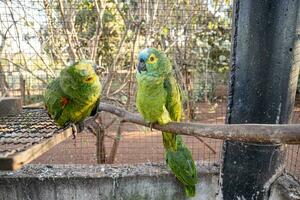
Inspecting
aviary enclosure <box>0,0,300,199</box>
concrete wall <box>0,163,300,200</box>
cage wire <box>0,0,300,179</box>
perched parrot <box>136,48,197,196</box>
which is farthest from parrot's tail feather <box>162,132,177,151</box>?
cage wire <box>0,0,300,179</box>

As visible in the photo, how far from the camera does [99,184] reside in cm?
199

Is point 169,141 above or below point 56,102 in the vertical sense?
below

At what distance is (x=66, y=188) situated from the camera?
1978mm

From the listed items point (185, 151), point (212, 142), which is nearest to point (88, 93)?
point (185, 151)

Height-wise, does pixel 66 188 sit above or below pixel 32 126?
below

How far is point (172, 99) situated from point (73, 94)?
0.50 m

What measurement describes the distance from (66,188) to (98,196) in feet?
0.71

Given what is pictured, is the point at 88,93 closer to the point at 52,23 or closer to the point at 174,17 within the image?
the point at 52,23

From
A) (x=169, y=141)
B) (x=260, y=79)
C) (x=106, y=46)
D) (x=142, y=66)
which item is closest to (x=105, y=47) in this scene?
(x=106, y=46)

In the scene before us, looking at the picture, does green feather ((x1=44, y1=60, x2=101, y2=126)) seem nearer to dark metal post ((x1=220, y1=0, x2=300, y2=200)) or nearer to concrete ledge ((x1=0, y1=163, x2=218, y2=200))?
concrete ledge ((x1=0, y1=163, x2=218, y2=200))

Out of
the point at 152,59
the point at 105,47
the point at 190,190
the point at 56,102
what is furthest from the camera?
the point at 105,47

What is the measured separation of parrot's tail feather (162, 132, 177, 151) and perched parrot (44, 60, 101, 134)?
44 centimetres

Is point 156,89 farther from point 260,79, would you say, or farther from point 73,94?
point 260,79

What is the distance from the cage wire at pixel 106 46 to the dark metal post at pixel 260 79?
0.58m
